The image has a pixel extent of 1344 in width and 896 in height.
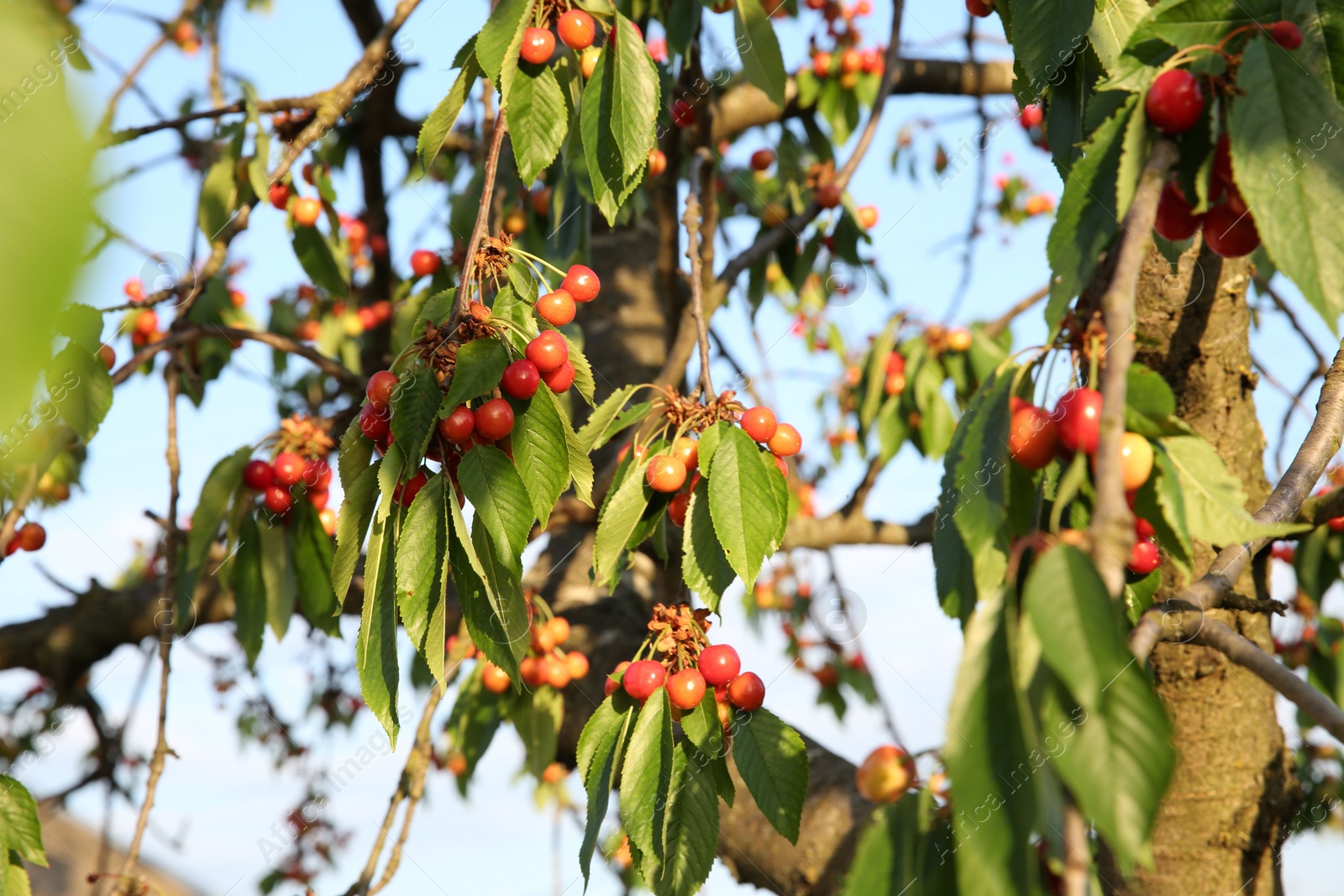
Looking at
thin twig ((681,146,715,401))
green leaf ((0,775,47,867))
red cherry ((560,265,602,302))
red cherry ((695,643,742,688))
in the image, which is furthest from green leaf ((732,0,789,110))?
green leaf ((0,775,47,867))

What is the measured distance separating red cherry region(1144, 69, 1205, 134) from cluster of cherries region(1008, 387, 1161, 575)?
0.22 m

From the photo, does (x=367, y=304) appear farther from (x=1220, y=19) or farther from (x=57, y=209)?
(x=57, y=209)

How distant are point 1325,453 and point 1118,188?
644 mm

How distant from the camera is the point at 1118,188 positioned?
27.8 inches

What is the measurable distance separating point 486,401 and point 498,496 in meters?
0.14

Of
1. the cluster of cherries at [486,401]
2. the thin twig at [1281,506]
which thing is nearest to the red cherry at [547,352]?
the cluster of cherries at [486,401]

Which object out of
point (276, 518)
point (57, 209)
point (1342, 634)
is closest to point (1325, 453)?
point (57, 209)

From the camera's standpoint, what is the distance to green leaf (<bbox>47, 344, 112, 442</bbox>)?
161 cm

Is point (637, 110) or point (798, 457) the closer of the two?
point (637, 110)

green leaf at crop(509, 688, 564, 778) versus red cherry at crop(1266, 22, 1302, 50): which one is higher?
red cherry at crop(1266, 22, 1302, 50)

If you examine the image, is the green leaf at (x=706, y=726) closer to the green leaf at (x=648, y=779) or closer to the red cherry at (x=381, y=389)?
the green leaf at (x=648, y=779)

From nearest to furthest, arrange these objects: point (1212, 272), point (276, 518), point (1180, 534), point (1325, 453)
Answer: point (1180, 534) → point (1325, 453) → point (1212, 272) → point (276, 518)

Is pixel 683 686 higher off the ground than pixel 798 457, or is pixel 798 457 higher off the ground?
pixel 798 457

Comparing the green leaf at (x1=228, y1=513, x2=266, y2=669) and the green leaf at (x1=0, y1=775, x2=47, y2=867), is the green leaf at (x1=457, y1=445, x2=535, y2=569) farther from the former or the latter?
the green leaf at (x1=228, y1=513, x2=266, y2=669)
